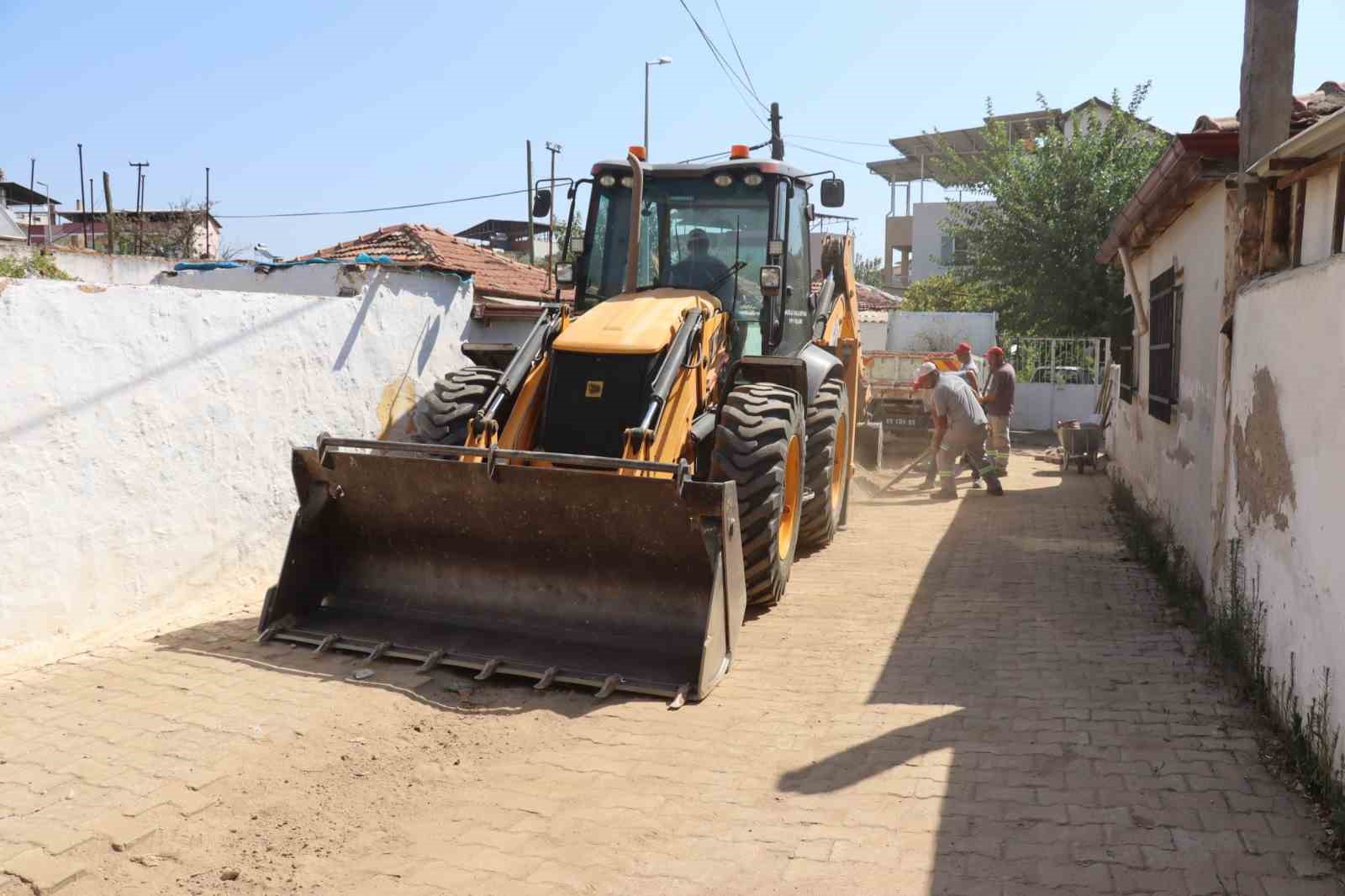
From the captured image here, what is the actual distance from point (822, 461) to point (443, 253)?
33.4 ft

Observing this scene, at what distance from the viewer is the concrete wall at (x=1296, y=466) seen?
13.3ft

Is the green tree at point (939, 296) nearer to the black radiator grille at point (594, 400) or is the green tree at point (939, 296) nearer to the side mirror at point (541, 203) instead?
the side mirror at point (541, 203)

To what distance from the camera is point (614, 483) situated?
5.64 m

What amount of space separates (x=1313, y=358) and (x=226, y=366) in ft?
20.3

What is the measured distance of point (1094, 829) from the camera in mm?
Result: 3893

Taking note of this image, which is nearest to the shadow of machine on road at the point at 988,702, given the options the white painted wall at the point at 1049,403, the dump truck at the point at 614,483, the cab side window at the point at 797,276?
the dump truck at the point at 614,483

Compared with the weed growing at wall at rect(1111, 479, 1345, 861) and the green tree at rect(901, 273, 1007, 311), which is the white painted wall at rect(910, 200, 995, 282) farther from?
the weed growing at wall at rect(1111, 479, 1345, 861)

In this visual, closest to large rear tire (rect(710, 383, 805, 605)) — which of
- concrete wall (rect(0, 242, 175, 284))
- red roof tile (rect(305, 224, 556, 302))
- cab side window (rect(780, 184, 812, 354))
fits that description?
cab side window (rect(780, 184, 812, 354))

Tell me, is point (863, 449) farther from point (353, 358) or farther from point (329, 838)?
point (329, 838)

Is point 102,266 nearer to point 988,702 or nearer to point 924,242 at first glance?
point 988,702

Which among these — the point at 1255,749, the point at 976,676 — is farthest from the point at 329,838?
the point at 1255,749

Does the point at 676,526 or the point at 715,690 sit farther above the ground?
the point at 676,526

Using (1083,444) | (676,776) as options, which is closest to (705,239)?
(676,776)

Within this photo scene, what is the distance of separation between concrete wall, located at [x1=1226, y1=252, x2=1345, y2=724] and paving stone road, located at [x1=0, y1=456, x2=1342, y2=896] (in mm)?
545
